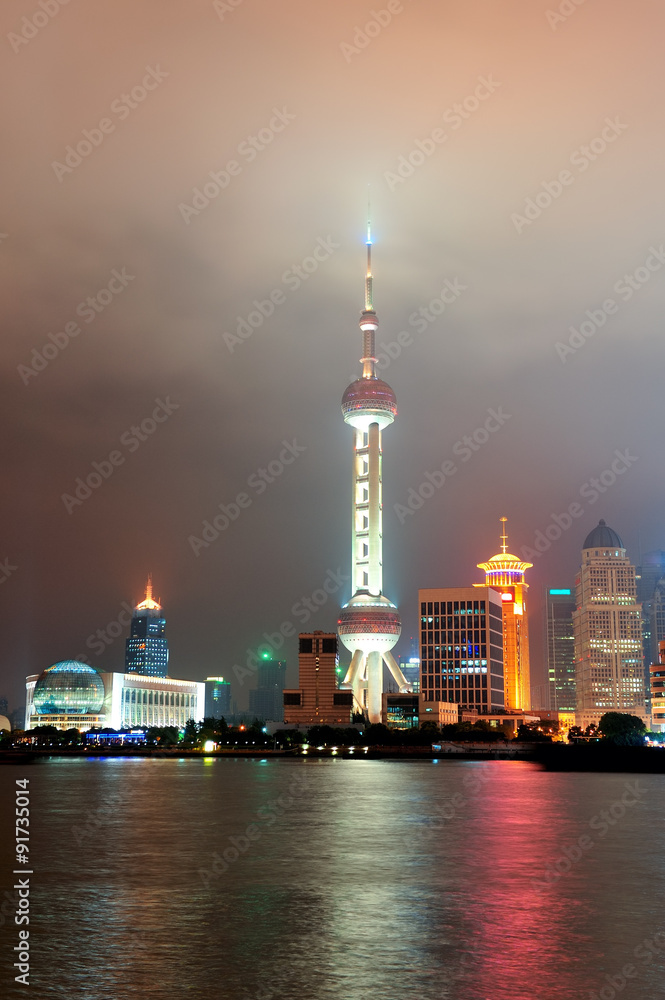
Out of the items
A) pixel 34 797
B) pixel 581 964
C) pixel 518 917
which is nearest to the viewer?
pixel 581 964

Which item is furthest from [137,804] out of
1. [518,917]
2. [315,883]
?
[518,917]

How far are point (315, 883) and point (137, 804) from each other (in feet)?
170

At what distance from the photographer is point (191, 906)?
4100 cm

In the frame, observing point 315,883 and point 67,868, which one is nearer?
point 315,883

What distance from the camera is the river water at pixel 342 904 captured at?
29.1 metres

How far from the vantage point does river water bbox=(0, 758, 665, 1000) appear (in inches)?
1147

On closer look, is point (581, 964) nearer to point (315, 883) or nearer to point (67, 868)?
point (315, 883)

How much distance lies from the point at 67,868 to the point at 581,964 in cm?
2986

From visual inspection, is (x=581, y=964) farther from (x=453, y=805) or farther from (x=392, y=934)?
(x=453, y=805)

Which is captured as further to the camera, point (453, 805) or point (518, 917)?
point (453, 805)

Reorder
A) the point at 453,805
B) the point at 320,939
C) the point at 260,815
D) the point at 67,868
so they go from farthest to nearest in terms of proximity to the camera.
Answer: the point at 453,805 < the point at 260,815 < the point at 67,868 < the point at 320,939

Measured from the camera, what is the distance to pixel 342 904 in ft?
136

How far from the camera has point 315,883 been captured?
153 ft

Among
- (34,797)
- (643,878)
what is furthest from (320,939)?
(34,797)
